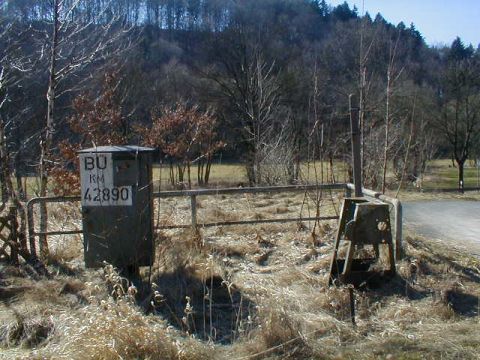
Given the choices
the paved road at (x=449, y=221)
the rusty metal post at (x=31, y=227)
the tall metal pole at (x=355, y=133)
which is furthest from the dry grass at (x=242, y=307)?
the tall metal pole at (x=355, y=133)

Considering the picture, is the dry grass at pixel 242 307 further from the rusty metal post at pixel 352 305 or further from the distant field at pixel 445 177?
the distant field at pixel 445 177

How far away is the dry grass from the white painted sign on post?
2.87 feet

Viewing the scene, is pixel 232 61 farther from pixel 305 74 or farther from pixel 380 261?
pixel 380 261

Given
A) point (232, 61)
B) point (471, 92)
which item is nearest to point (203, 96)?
point (232, 61)

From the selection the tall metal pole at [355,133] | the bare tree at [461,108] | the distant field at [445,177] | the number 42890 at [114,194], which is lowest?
the distant field at [445,177]

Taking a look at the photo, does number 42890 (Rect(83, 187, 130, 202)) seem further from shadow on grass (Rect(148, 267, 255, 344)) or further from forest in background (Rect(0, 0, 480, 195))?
forest in background (Rect(0, 0, 480, 195))

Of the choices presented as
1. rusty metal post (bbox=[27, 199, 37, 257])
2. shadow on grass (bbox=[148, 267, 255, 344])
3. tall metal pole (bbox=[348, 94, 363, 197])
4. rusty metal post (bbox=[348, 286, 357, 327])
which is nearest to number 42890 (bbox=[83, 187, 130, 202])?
shadow on grass (bbox=[148, 267, 255, 344])

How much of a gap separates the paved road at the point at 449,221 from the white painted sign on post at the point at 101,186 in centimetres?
512

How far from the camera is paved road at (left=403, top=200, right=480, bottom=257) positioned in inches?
377

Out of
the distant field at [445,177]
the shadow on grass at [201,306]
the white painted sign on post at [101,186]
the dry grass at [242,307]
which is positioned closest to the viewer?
the dry grass at [242,307]

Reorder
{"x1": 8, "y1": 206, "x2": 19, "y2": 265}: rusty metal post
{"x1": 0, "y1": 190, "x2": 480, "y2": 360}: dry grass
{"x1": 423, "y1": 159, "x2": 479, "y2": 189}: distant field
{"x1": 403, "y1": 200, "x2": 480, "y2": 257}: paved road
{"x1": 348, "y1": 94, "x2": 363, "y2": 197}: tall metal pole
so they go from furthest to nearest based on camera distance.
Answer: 1. {"x1": 423, "y1": 159, "x2": 479, "y2": 189}: distant field
2. {"x1": 403, "y1": 200, "x2": 480, "y2": 257}: paved road
3. {"x1": 8, "y1": 206, "x2": 19, "y2": 265}: rusty metal post
4. {"x1": 348, "y1": 94, "x2": 363, "y2": 197}: tall metal pole
5. {"x1": 0, "y1": 190, "x2": 480, "y2": 360}: dry grass

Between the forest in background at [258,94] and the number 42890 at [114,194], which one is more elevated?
the forest in background at [258,94]

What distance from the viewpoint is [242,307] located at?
229 inches

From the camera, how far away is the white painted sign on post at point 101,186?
6465mm
